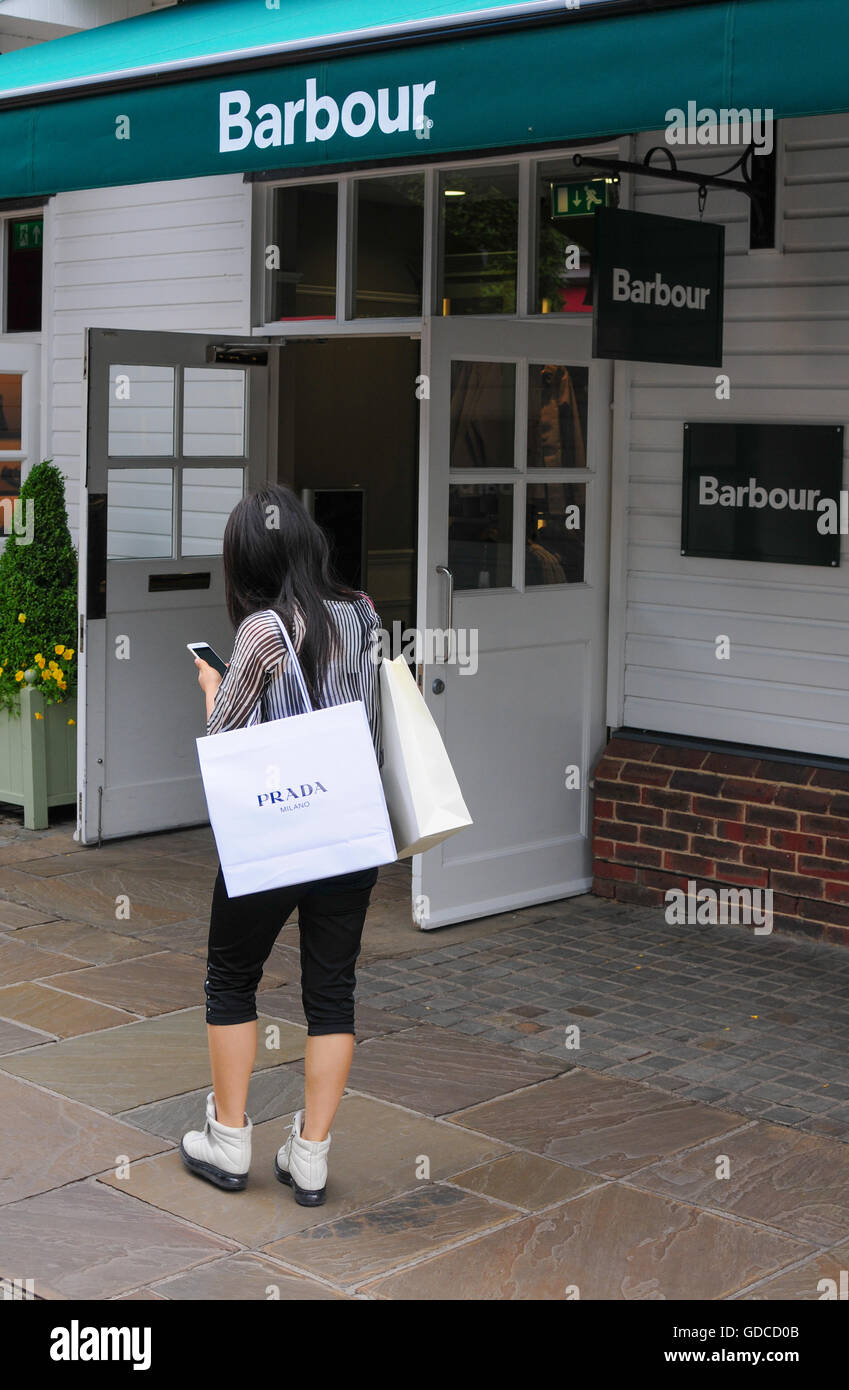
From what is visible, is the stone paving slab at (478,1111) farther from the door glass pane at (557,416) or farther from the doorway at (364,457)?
the doorway at (364,457)

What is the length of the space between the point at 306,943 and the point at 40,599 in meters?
4.60

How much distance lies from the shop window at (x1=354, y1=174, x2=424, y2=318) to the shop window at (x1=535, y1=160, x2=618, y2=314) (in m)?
0.63

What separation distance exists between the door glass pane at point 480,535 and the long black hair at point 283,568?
99.2 inches

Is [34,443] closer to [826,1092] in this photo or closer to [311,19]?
[311,19]

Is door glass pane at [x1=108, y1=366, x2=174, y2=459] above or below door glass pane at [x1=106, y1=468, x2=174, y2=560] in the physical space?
above

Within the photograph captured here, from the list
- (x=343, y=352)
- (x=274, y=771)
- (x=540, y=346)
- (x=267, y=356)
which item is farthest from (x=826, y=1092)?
(x=343, y=352)

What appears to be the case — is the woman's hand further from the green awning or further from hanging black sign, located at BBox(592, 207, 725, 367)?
hanging black sign, located at BBox(592, 207, 725, 367)

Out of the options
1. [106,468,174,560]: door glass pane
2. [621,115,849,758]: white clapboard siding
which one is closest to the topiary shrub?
[106,468,174,560]: door glass pane

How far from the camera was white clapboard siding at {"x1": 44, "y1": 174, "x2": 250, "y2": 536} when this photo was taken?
8.05m

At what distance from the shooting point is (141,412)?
7527mm

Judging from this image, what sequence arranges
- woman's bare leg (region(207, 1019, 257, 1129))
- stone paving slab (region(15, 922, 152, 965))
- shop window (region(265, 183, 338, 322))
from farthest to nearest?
shop window (region(265, 183, 338, 322))
stone paving slab (region(15, 922, 152, 965))
woman's bare leg (region(207, 1019, 257, 1129))

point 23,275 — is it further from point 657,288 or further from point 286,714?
point 286,714

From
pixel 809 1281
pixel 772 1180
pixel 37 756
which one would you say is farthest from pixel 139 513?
pixel 809 1281

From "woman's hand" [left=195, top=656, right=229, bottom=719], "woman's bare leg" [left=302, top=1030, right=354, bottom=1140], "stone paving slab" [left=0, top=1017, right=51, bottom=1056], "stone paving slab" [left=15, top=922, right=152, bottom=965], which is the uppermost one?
"woman's hand" [left=195, top=656, right=229, bottom=719]
